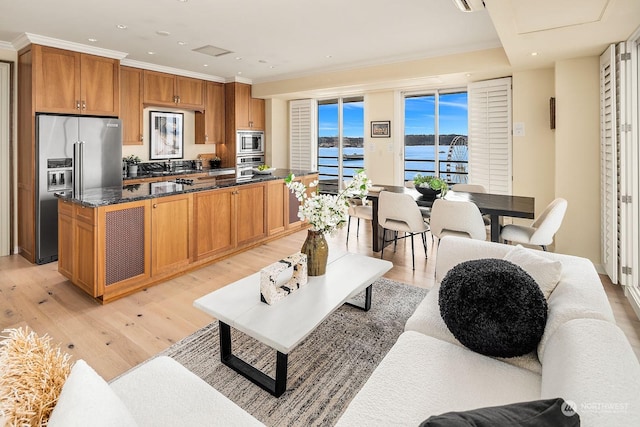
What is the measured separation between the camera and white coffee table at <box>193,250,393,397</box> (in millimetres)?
1804

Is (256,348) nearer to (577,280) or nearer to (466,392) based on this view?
(466,392)

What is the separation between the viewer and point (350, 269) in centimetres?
265

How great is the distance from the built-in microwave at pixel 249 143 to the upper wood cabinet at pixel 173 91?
2.86 feet

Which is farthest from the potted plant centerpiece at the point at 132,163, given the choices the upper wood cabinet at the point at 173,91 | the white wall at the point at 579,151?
the white wall at the point at 579,151

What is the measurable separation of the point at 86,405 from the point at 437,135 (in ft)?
20.1

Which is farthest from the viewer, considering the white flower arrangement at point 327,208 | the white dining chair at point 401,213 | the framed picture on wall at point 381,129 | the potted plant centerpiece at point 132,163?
the framed picture on wall at point 381,129

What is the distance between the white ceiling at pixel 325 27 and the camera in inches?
112

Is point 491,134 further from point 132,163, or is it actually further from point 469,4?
point 132,163

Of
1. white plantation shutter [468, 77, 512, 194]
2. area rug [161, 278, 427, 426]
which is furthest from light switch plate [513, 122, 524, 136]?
area rug [161, 278, 427, 426]

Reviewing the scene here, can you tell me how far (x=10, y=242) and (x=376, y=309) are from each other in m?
4.60

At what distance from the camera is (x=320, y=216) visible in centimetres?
241

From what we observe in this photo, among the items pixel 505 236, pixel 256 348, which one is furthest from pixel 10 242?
pixel 505 236

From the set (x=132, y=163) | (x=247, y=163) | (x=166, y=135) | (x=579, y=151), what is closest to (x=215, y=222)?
(x=132, y=163)

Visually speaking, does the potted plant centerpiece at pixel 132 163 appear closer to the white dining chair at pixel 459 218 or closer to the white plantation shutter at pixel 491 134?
the white dining chair at pixel 459 218
